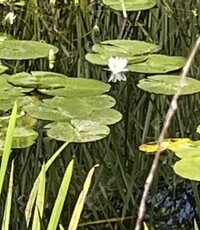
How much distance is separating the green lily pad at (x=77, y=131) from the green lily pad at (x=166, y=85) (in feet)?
0.69

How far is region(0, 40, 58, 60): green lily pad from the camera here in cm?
172

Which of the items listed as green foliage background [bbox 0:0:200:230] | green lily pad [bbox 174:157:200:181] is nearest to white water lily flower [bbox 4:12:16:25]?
green foliage background [bbox 0:0:200:230]

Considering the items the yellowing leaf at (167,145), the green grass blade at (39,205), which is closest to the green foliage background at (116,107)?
the yellowing leaf at (167,145)

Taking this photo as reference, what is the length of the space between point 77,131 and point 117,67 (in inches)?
12.1

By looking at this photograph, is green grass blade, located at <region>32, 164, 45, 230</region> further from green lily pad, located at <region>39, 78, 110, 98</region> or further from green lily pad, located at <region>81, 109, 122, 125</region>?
green lily pad, located at <region>39, 78, 110, 98</region>

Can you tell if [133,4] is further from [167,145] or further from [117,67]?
[167,145]

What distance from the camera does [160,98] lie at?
164 cm

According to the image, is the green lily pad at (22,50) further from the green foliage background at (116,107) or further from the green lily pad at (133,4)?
the green lily pad at (133,4)

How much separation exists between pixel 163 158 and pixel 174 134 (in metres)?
0.12

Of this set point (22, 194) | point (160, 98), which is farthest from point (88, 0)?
point (22, 194)

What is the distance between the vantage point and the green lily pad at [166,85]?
1.56m

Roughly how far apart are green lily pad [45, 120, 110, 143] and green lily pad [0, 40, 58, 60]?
1.20 ft

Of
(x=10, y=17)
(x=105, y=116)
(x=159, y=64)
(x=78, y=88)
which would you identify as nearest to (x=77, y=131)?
(x=105, y=116)

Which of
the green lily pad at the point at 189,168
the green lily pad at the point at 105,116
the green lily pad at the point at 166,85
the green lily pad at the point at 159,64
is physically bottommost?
the green lily pad at the point at 189,168
